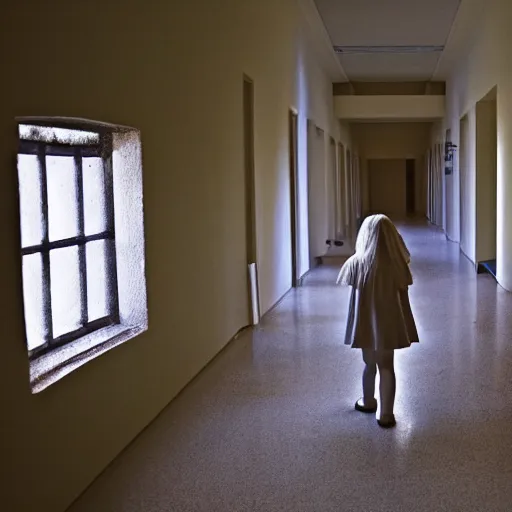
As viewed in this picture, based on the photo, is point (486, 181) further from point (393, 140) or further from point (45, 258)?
point (393, 140)

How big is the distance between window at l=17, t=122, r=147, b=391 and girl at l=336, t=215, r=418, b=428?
1.24 meters

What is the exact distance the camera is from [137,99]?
4.44 metres

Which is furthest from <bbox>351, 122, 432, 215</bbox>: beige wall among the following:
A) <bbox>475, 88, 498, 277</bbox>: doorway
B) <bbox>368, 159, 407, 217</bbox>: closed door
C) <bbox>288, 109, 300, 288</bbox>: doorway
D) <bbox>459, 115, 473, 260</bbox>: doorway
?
<bbox>288, 109, 300, 288</bbox>: doorway

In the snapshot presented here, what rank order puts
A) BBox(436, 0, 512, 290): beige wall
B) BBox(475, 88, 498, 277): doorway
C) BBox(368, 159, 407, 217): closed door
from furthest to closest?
BBox(368, 159, 407, 217): closed door < BBox(475, 88, 498, 277): doorway < BBox(436, 0, 512, 290): beige wall

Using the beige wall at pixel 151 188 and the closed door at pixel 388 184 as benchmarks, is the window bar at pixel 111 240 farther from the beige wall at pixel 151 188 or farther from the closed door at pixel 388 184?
the closed door at pixel 388 184

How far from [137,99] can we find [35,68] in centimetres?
130

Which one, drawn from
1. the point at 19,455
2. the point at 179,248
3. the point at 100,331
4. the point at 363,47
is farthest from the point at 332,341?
the point at 363,47

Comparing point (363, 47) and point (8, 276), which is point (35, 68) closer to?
point (8, 276)

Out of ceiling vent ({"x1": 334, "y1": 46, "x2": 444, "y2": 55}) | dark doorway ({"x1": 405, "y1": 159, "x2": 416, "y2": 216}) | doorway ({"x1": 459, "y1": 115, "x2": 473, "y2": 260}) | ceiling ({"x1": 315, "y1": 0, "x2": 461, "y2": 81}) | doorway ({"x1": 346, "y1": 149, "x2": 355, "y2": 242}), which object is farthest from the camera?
dark doorway ({"x1": 405, "y1": 159, "x2": 416, "y2": 216})

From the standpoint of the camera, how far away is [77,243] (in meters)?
4.10

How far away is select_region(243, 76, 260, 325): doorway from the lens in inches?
300

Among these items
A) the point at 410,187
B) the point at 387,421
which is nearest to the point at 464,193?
the point at 387,421

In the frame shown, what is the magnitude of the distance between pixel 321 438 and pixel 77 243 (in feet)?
5.50

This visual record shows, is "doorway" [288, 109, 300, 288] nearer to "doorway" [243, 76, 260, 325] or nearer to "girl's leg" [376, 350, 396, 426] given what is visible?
Answer: "doorway" [243, 76, 260, 325]
